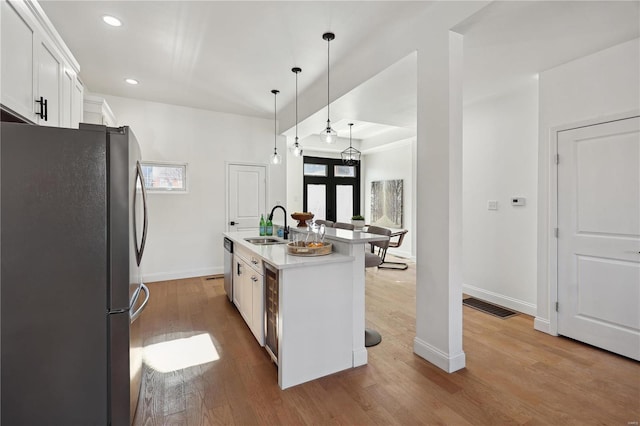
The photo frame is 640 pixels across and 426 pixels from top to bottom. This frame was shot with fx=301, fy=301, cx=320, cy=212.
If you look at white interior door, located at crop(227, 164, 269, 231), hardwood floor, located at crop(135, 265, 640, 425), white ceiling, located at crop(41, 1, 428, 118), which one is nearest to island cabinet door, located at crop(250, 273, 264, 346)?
hardwood floor, located at crop(135, 265, 640, 425)

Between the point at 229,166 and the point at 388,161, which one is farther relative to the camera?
the point at 388,161

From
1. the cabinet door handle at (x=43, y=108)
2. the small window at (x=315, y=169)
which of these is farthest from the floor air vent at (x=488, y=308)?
the small window at (x=315, y=169)

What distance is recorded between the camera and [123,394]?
163 cm

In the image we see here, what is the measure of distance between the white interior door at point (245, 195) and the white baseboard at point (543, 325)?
4.14 metres

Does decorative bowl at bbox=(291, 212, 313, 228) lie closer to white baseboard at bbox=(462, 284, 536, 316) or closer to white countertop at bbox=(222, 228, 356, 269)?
white countertop at bbox=(222, 228, 356, 269)

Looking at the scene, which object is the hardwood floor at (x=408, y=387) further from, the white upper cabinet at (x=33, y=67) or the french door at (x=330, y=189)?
the french door at (x=330, y=189)

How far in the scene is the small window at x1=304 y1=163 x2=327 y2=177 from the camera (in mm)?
7832

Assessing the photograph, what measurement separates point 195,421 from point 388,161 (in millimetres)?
6695

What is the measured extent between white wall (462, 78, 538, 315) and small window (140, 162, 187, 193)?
14.5 ft

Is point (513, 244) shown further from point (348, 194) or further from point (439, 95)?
point (348, 194)

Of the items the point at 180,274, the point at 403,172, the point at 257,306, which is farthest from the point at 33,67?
the point at 403,172

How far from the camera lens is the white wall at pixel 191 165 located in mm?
4758

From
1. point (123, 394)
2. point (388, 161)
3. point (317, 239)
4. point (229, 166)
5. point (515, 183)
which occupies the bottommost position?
point (123, 394)

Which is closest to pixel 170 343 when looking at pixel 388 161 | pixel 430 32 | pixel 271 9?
pixel 271 9
